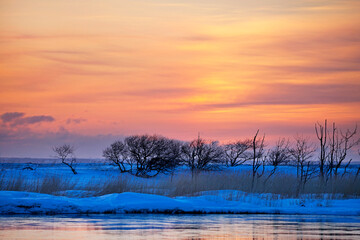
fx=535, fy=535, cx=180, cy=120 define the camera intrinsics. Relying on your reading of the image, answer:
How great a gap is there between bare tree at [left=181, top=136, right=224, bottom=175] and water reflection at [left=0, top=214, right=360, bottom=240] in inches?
1337

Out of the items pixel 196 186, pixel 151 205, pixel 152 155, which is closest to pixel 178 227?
Result: pixel 151 205

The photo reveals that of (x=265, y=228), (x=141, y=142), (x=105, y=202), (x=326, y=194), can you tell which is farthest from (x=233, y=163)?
(x=265, y=228)

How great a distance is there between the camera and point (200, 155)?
4966cm

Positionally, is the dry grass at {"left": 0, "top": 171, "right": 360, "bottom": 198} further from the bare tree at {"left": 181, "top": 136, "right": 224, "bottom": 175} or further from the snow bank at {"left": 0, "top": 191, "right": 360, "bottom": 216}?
the bare tree at {"left": 181, "top": 136, "right": 224, "bottom": 175}

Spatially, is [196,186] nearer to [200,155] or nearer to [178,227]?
[178,227]

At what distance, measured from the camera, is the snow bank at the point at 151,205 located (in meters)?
15.3

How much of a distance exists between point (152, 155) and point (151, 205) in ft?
Answer: 103

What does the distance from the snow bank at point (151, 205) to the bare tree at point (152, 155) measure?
28.3 m

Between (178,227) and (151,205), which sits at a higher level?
(151,205)

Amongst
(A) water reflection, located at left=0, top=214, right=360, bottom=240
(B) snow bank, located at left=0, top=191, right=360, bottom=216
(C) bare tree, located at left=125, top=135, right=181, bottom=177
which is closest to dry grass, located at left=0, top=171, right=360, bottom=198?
(B) snow bank, located at left=0, top=191, right=360, bottom=216

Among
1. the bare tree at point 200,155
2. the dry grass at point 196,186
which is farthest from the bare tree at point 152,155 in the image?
the dry grass at point 196,186

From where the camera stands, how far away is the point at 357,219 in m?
14.6

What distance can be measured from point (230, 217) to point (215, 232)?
3740 mm

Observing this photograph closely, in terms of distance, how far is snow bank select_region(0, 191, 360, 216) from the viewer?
15328 millimetres
